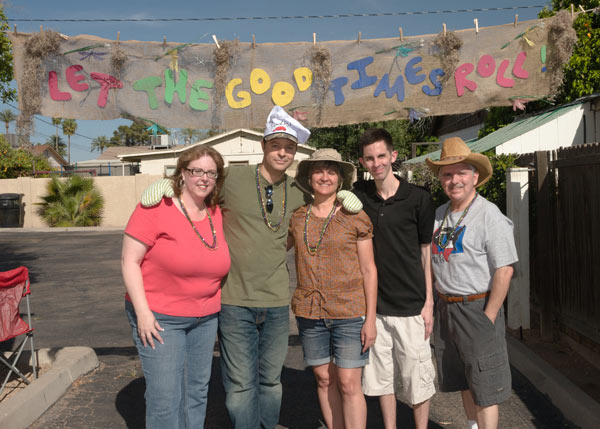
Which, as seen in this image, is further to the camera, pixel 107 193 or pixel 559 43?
pixel 107 193

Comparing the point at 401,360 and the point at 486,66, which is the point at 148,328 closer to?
the point at 401,360

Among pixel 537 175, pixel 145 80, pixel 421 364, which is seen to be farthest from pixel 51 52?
pixel 537 175

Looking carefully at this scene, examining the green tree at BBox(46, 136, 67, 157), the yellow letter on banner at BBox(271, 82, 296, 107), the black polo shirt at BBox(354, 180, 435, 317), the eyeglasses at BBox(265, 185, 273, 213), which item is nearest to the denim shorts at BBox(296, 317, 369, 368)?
the black polo shirt at BBox(354, 180, 435, 317)

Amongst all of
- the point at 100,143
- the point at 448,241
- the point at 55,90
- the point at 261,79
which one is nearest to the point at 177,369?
the point at 448,241

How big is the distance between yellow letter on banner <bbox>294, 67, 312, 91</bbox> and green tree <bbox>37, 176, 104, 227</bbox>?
21103 mm

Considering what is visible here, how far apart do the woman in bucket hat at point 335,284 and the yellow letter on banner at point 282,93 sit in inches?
36.0

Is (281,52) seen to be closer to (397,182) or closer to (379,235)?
(397,182)

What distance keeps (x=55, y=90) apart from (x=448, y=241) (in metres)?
3.14

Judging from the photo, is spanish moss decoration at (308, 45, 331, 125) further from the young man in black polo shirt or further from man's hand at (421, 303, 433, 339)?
man's hand at (421, 303, 433, 339)

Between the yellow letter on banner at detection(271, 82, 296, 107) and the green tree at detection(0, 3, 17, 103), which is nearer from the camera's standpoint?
the yellow letter on banner at detection(271, 82, 296, 107)

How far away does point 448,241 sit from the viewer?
3258 millimetres

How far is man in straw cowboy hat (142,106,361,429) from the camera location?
10.6 feet

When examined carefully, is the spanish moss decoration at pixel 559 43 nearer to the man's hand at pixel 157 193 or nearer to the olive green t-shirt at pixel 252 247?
the olive green t-shirt at pixel 252 247

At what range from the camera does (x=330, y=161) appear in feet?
10.7
